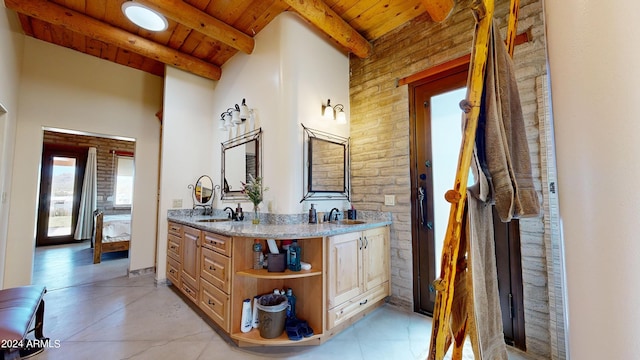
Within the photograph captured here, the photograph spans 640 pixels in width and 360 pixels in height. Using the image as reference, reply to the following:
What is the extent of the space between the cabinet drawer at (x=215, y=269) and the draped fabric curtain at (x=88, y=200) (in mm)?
5702

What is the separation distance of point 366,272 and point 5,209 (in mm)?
3950

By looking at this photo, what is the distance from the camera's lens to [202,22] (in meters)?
2.58

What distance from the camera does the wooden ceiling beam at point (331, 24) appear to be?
2287 millimetres

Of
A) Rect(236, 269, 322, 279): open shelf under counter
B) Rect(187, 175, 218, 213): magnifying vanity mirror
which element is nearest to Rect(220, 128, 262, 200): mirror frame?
Rect(187, 175, 218, 213): magnifying vanity mirror

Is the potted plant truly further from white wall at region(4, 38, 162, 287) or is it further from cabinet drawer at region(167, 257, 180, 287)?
white wall at region(4, 38, 162, 287)

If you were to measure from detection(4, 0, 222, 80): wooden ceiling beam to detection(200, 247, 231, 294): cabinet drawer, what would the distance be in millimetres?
2573

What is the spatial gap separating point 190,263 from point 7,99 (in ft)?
8.04

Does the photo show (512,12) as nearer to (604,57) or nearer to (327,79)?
(604,57)

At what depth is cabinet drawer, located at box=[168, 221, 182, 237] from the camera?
9.50 ft

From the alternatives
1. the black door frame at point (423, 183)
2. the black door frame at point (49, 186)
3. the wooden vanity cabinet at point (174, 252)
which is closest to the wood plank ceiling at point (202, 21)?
the black door frame at point (423, 183)

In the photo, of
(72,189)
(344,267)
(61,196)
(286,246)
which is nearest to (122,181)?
(72,189)

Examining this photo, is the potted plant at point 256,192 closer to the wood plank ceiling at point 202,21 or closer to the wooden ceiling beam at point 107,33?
the wood plank ceiling at point 202,21

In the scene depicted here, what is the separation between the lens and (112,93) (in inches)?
139

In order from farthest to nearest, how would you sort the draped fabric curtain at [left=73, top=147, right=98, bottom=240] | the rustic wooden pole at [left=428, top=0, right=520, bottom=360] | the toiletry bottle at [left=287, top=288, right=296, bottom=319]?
the draped fabric curtain at [left=73, top=147, right=98, bottom=240]
the toiletry bottle at [left=287, top=288, right=296, bottom=319]
the rustic wooden pole at [left=428, top=0, right=520, bottom=360]
